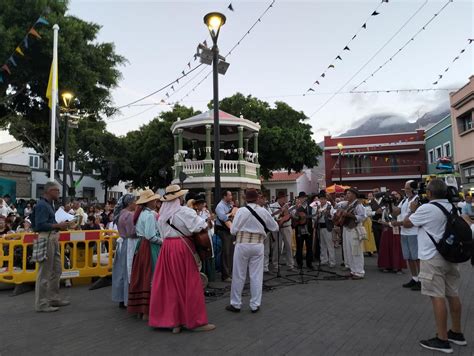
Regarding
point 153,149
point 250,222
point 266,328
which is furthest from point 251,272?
point 153,149

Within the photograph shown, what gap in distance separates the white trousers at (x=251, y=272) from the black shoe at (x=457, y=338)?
2.58 metres

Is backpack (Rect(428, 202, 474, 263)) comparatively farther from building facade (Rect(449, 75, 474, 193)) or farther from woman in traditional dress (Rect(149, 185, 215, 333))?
building facade (Rect(449, 75, 474, 193))

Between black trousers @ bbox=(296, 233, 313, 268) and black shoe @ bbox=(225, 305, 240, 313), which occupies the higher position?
black trousers @ bbox=(296, 233, 313, 268)

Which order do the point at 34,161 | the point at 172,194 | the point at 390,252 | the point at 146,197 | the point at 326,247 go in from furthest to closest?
the point at 34,161 → the point at 326,247 → the point at 390,252 → the point at 146,197 → the point at 172,194

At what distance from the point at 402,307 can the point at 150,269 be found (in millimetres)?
3961

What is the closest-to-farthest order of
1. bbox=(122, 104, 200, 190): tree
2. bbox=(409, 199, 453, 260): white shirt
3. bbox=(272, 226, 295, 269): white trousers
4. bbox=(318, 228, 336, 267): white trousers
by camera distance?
bbox=(409, 199, 453, 260): white shirt
bbox=(272, 226, 295, 269): white trousers
bbox=(318, 228, 336, 267): white trousers
bbox=(122, 104, 200, 190): tree

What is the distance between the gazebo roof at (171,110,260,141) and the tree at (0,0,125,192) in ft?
15.6

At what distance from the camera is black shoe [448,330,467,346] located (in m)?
4.34

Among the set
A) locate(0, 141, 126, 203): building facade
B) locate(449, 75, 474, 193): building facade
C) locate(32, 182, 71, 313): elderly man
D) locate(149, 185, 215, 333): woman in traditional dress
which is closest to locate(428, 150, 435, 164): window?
locate(449, 75, 474, 193): building facade

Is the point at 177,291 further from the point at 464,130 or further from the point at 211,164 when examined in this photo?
the point at 464,130

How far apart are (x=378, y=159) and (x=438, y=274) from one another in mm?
39436

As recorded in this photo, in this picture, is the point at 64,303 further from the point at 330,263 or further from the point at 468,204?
the point at 468,204

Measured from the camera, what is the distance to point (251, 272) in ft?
19.6

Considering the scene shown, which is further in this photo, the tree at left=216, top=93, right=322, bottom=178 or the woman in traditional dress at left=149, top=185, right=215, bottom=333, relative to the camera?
the tree at left=216, top=93, right=322, bottom=178
